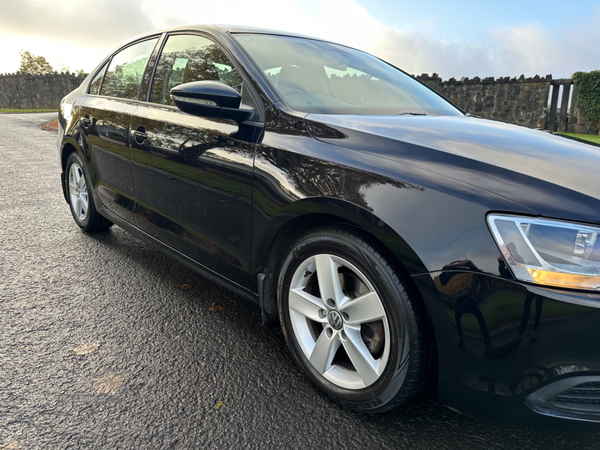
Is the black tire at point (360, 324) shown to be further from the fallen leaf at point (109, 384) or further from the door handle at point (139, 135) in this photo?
the door handle at point (139, 135)

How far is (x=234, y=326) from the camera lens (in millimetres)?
2596

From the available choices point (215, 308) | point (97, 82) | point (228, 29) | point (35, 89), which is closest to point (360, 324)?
point (215, 308)

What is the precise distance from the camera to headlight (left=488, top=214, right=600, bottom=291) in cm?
134

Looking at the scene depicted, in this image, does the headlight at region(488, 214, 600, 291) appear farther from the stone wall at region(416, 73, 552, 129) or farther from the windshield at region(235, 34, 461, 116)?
the stone wall at region(416, 73, 552, 129)

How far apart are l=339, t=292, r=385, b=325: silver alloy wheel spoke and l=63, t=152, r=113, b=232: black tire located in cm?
275

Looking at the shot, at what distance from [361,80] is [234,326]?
1.63m

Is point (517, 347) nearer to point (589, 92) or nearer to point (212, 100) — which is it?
point (212, 100)

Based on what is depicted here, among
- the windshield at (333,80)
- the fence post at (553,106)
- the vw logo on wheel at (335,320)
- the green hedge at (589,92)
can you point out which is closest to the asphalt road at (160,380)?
the vw logo on wheel at (335,320)

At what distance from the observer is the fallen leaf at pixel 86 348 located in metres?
2.27

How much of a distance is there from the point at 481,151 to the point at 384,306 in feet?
2.21

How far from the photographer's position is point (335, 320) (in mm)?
1876

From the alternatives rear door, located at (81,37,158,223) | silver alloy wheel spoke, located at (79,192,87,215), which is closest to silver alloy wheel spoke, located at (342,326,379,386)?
rear door, located at (81,37,158,223)

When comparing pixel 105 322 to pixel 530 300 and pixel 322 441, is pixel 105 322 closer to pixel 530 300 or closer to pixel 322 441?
pixel 322 441

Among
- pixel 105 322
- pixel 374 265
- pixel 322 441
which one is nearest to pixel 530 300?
pixel 374 265
